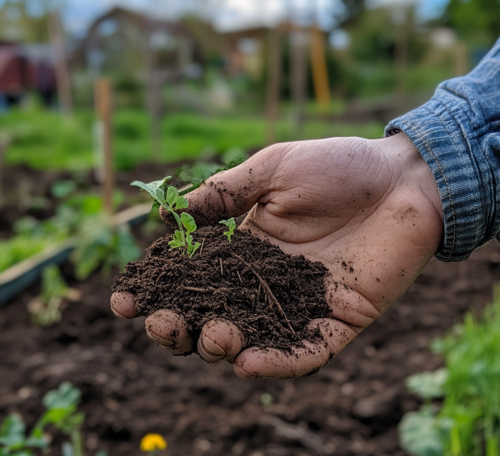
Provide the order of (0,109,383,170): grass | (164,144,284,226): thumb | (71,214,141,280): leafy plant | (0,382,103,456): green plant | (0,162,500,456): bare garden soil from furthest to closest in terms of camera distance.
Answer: (0,109,383,170): grass, (71,214,141,280): leafy plant, (0,162,500,456): bare garden soil, (0,382,103,456): green plant, (164,144,284,226): thumb

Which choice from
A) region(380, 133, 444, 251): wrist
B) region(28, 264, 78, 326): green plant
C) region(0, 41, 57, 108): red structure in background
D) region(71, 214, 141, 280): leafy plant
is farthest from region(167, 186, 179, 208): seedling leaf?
region(0, 41, 57, 108): red structure in background

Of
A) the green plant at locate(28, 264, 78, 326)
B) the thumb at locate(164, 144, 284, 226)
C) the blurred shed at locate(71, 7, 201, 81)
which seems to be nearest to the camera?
the thumb at locate(164, 144, 284, 226)

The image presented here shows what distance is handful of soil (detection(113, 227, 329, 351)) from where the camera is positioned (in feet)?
4.07

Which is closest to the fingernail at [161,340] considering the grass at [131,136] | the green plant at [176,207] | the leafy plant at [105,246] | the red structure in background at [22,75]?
the green plant at [176,207]

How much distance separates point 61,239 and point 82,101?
29.2ft

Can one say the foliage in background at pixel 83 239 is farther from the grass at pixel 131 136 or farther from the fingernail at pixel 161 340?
the grass at pixel 131 136

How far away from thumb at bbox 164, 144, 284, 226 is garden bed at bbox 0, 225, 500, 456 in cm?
134

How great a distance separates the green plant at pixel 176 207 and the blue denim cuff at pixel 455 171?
72 centimetres

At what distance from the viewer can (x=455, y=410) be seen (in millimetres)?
2154

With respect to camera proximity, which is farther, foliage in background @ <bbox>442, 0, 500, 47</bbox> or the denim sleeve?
foliage in background @ <bbox>442, 0, 500, 47</bbox>

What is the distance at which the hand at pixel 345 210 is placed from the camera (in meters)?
1.43

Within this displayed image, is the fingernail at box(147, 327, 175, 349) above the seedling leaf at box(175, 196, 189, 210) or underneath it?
underneath

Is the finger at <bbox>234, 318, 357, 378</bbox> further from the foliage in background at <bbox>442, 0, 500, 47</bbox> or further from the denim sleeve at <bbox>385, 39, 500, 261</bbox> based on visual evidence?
the foliage in background at <bbox>442, 0, 500, 47</bbox>

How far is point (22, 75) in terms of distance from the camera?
1292cm
